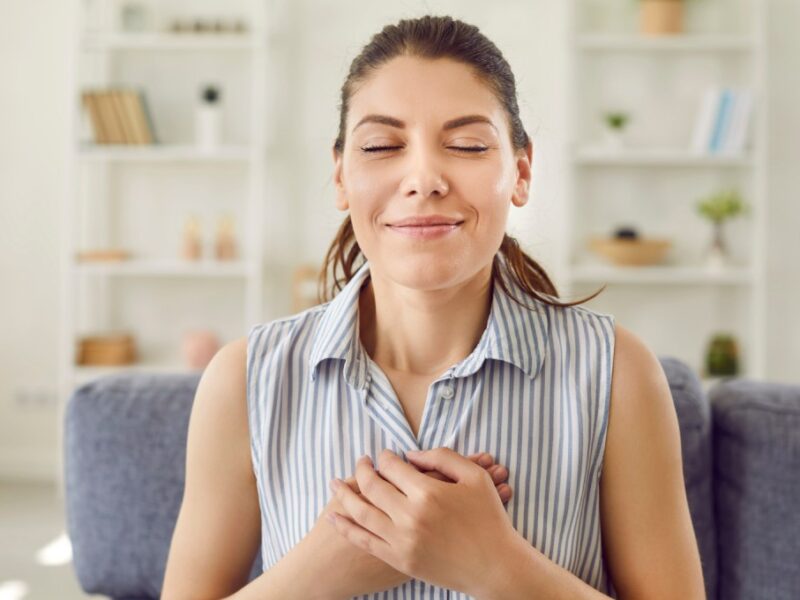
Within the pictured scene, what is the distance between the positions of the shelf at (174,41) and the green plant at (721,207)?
2004mm

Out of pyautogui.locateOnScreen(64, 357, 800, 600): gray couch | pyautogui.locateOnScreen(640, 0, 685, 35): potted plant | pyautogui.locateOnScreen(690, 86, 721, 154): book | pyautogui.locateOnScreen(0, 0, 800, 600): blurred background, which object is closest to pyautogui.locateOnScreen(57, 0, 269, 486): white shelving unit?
pyautogui.locateOnScreen(0, 0, 800, 600): blurred background

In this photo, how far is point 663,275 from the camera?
13.2 feet

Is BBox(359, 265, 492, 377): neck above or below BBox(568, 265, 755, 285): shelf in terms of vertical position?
above

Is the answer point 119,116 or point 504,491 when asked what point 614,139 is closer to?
point 119,116

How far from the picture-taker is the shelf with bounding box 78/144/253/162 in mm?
4125

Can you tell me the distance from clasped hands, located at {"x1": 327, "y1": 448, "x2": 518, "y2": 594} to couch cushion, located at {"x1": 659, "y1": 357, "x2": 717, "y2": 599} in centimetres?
39

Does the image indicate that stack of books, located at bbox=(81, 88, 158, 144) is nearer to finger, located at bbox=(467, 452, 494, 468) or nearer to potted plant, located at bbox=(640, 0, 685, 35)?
potted plant, located at bbox=(640, 0, 685, 35)

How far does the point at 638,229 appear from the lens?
430 centimetres

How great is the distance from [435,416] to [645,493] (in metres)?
0.24

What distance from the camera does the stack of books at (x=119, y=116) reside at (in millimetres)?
4121

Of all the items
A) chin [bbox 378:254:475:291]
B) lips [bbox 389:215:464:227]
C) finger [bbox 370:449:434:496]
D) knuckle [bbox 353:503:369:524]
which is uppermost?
lips [bbox 389:215:464:227]

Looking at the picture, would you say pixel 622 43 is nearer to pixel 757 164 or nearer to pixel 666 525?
pixel 757 164

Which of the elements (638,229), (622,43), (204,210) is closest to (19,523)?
(204,210)

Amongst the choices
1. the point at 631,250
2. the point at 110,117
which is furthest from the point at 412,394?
the point at 110,117
